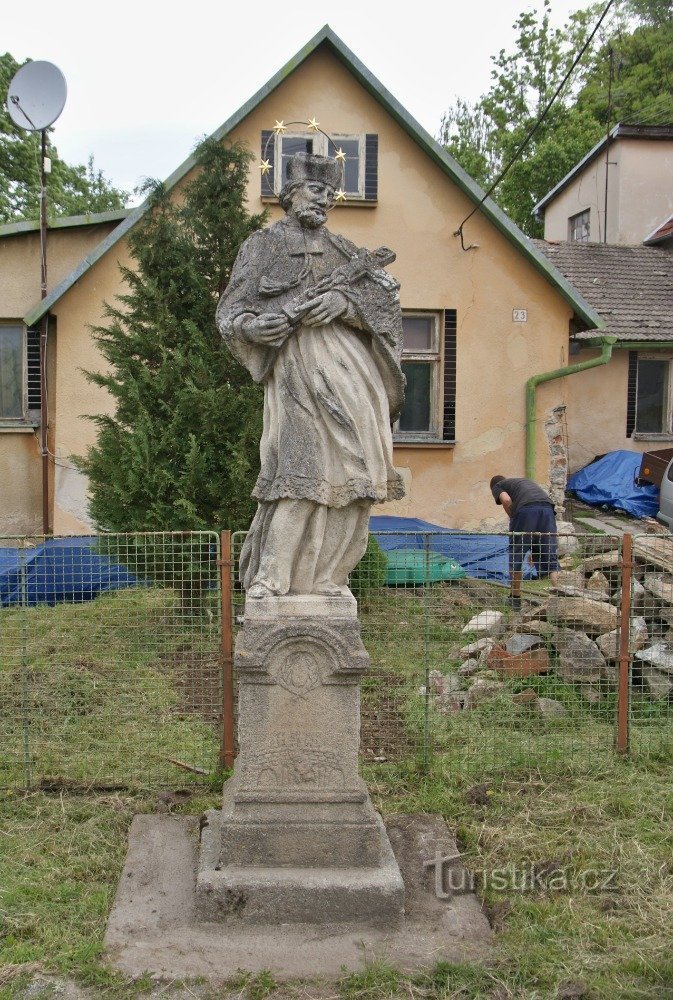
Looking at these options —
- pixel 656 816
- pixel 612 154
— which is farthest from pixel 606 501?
pixel 656 816

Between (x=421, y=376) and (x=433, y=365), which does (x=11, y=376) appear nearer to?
(x=421, y=376)

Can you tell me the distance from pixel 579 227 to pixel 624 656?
14.5m

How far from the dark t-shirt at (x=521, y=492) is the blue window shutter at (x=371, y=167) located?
418 centimetres

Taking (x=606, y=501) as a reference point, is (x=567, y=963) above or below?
below

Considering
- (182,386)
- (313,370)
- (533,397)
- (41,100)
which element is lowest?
(313,370)

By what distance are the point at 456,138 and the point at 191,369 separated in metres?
28.2

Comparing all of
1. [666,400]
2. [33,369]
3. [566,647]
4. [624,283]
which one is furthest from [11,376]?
[666,400]

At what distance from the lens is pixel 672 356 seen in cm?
1402

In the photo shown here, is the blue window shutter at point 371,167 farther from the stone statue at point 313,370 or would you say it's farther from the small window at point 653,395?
the stone statue at point 313,370

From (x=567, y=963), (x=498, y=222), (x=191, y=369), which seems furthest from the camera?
(x=498, y=222)

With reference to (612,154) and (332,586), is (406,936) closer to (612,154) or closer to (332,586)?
(332,586)

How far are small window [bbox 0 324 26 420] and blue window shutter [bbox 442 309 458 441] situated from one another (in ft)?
17.7

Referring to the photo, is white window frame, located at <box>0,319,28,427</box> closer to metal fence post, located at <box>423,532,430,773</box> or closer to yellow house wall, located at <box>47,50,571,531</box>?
yellow house wall, located at <box>47,50,571,531</box>

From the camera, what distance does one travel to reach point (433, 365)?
1196 centimetres
